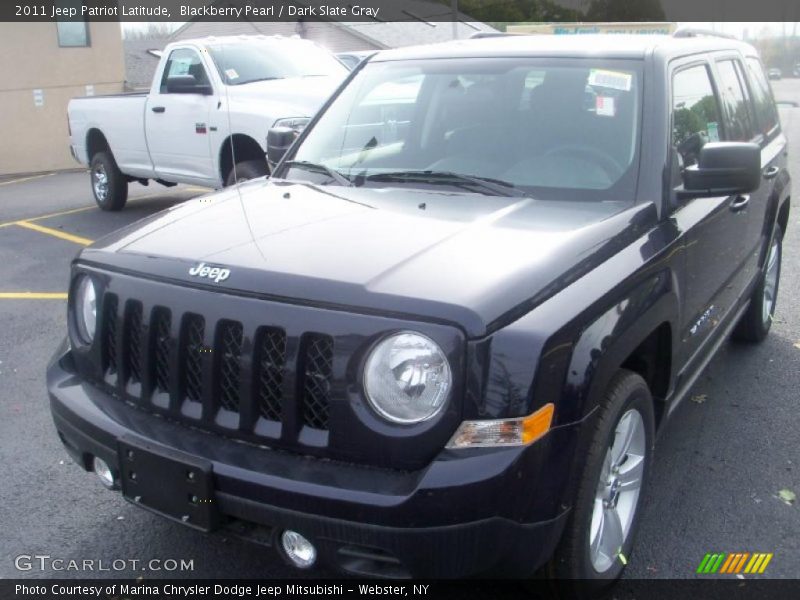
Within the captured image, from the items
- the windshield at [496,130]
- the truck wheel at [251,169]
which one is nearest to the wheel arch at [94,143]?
the truck wheel at [251,169]

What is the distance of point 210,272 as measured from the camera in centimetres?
276

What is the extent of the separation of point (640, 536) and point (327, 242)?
1.75 m

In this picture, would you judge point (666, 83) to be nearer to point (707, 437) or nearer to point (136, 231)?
point (707, 437)

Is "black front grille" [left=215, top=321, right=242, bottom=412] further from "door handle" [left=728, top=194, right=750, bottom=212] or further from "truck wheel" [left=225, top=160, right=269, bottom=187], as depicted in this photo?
"truck wheel" [left=225, top=160, right=269, bottom=187]

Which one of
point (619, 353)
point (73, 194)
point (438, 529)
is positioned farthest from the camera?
point (73, 194)

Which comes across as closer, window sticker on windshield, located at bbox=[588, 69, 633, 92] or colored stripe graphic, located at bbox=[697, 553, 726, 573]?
colored stripe graphic, located at bbox=[697, 553, 726, 573]

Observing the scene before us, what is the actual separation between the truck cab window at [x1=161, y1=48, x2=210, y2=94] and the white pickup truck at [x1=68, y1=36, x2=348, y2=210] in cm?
1

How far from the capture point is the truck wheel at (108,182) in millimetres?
11070

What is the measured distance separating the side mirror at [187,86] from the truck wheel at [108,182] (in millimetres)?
2155

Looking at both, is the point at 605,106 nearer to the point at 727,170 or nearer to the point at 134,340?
the point at 727,170

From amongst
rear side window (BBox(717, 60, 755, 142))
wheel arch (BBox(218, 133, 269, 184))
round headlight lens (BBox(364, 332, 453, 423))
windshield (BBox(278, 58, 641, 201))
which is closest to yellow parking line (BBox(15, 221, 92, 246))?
wheel arch (BBox(218, 133, 269, 184))

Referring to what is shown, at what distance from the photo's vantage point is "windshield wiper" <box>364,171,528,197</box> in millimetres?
3531

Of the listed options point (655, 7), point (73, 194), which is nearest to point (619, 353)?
point (73, 194)

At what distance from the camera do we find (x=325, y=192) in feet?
12.1
